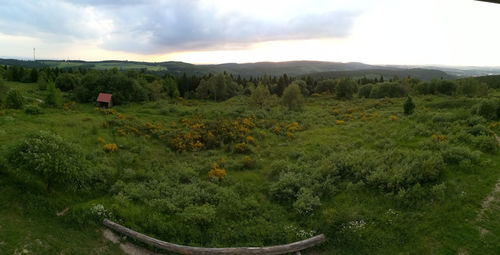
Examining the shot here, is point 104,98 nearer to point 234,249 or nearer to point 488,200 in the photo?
point 234,249

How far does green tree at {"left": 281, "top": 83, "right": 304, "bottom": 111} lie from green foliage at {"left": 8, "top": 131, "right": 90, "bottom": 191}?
123ft

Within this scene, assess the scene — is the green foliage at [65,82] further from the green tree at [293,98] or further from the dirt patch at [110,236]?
the dirt patch at [110,236]

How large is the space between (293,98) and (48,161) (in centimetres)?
3947

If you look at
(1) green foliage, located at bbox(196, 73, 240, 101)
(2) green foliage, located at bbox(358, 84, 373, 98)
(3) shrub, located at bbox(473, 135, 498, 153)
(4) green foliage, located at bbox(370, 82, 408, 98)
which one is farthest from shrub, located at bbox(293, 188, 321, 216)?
(2) green foliage, located at bbox(358, 84, 373, 98)

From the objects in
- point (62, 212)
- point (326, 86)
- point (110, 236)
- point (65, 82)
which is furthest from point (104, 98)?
point (326, 86)

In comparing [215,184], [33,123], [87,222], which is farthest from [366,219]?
[33,123]

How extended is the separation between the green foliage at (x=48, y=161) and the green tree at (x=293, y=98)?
123 feet

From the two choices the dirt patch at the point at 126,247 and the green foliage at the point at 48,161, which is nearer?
the dirt patch at the point at 126,247

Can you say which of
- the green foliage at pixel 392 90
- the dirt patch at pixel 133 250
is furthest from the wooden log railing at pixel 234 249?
the green foliage at pixel 392 90

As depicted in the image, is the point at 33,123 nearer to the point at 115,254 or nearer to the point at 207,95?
the point at 115,254

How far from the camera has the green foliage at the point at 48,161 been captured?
12148 millimetres

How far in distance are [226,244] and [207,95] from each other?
2503 inches

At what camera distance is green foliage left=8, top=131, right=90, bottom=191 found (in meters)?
12.1

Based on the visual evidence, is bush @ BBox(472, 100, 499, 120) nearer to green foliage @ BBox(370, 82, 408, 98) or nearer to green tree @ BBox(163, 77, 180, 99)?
green foliage @ BBox(370, 82, 408, 98)
